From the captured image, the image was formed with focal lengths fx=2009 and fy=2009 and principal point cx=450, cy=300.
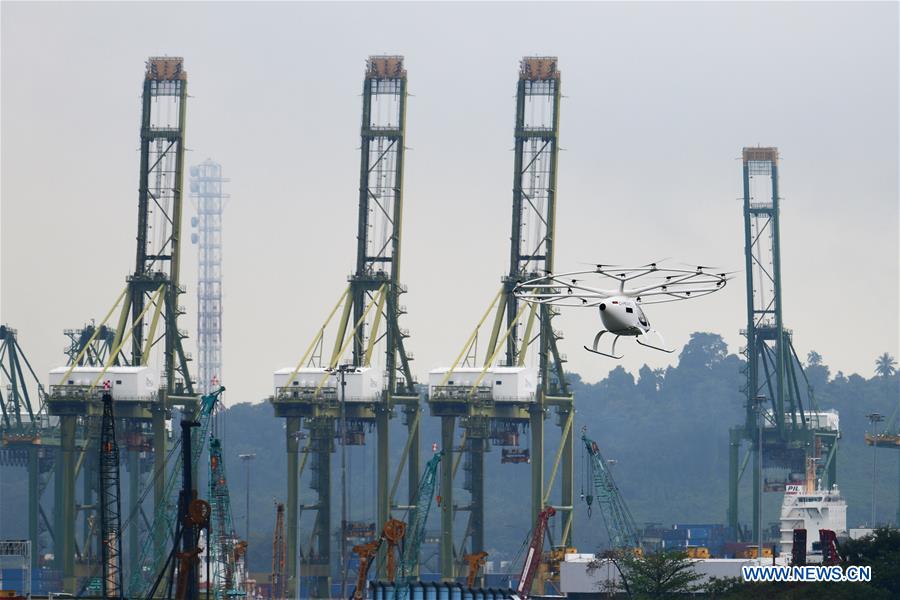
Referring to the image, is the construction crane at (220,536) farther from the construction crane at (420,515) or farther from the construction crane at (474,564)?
the construction crane at (474,564)

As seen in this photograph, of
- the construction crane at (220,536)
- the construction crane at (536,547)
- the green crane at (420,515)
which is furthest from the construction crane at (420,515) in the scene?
the construction crane at (220,536)

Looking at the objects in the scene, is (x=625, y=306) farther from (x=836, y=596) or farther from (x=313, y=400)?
(x=313, y=400)

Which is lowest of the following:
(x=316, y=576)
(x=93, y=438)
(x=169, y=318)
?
(x=316, y=576)

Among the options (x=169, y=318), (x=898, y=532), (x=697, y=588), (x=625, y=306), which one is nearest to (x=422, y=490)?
(x=169, y=318)

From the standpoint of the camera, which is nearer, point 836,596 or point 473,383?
point 836,596

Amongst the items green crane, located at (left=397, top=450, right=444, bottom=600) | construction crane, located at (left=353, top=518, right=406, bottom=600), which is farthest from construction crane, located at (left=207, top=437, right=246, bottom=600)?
green crane, located at (left=397, top=450, right=444, bottom=600)

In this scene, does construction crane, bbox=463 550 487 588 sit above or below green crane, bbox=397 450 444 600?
below

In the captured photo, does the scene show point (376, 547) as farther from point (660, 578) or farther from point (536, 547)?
point (660, 578)

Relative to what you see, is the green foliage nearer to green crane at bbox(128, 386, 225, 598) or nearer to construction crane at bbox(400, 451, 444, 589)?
construction crane at bbox(400, 451, 444, 589)

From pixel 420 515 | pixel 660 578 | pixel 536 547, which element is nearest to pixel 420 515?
pixel 420 515
